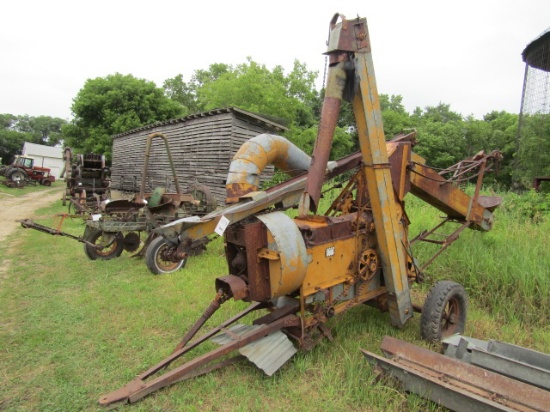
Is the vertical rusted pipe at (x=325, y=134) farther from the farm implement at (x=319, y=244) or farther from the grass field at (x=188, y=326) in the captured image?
the grass field at (x=188, y=326)

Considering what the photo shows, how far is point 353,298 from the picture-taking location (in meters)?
3.95

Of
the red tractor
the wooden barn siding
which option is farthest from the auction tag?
the red tractor

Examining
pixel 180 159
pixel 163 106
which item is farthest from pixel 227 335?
pixel 163 106

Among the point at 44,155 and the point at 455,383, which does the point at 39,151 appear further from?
the point at 455,383

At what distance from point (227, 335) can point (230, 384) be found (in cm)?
45

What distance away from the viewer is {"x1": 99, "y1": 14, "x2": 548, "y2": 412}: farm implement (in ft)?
10.6

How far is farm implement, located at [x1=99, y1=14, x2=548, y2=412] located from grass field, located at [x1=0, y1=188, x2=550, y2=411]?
0.25m

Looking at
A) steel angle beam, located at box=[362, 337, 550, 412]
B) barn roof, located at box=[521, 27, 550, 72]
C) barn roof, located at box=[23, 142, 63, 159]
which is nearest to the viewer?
steel angle beam, located at box=[362, 337, 550, 412]

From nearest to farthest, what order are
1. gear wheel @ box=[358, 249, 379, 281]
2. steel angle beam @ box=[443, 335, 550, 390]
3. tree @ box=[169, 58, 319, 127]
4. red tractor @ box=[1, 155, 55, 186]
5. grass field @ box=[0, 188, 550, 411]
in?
steel angle beam @ box=[443, 335, 550, 390] < grass field @ box=[0, 188, 550, 411] < gear wheel @ box=[358, 249, 379, 281] < tree @ box=[169, 58, 319, 127] < red tractor @ box=[1, 155, 55, 186]

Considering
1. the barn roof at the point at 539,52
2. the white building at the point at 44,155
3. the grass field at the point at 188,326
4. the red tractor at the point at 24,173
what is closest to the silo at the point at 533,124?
the barn roof at the point at 539,52

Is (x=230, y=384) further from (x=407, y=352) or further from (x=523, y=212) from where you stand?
(x=523, y=212)

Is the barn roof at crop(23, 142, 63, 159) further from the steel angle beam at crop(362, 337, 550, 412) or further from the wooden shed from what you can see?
the steel angle beam at crop(362, 337, 550, 412)

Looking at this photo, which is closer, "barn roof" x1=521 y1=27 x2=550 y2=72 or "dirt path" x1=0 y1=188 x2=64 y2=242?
"dirt path" x1=0 y1=188 x2=64 y2=242

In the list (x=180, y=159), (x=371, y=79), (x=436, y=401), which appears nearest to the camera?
(x=436, y=401)
